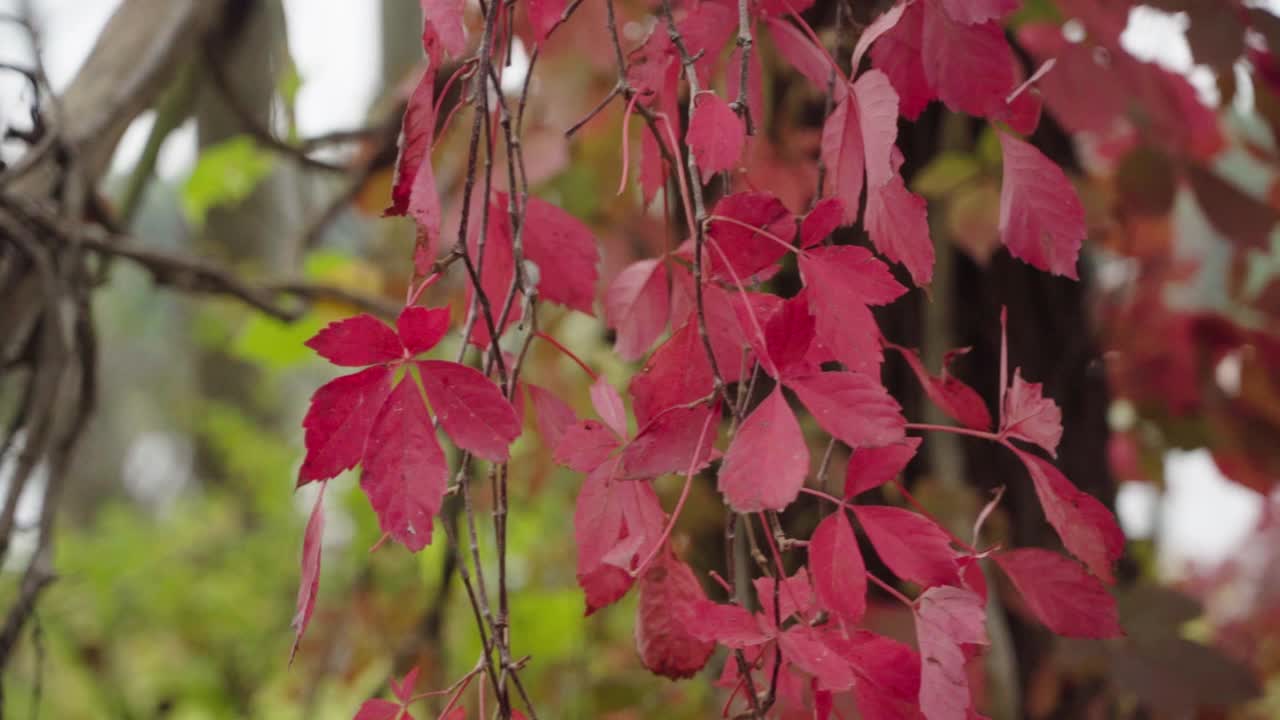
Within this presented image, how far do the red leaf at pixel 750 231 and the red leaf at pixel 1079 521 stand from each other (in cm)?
14

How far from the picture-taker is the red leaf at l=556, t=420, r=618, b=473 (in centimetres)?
42

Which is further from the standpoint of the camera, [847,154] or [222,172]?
[222,172]

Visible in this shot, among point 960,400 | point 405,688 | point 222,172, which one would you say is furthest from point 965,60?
point 222,172

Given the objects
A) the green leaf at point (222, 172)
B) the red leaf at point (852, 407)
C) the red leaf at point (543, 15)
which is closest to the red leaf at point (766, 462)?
the red leaf at point (852, 407)

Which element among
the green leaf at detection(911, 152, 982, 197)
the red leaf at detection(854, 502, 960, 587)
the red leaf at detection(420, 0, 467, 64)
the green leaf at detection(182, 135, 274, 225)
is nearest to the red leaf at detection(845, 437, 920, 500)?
the red leaf at detection(854, 502, 960, 587)

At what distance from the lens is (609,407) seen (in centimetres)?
46

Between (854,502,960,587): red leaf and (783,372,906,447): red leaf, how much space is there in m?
0.06

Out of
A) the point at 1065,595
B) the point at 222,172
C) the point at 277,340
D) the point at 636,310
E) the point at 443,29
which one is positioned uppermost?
the point at 222,172

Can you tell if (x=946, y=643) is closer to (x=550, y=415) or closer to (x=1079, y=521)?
(x=1079, y=521)

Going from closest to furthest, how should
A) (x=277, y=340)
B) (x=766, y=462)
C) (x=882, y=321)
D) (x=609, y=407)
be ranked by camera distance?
(x=766, y=462) → (x=609, y=407) → (x=882, y=321) → (x=277, y=340)

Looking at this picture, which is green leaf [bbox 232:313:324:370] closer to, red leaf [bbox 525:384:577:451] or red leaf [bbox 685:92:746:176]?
red leaf [bbox 525:384:577:451]

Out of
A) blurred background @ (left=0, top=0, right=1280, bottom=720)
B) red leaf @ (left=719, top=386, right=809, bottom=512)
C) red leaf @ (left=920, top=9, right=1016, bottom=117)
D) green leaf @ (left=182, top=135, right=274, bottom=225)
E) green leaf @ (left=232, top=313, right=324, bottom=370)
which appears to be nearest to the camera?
red leaf @ (left=719, top=386, right=809, bottom=512)

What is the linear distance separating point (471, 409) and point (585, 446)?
54mm

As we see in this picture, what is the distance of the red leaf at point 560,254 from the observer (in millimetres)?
523
